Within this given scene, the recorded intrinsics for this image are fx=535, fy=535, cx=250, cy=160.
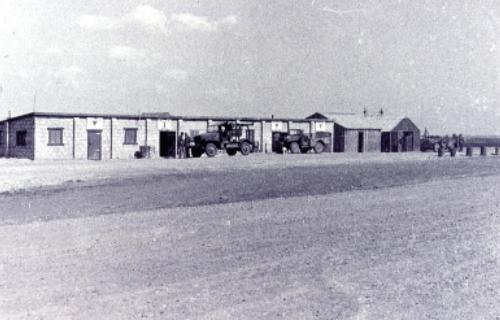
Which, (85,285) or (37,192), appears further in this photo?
(37,192)

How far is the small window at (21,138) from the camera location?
118ft

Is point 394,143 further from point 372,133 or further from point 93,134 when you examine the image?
point 93,134

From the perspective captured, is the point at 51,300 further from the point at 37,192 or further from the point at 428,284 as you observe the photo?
the point at 37,192

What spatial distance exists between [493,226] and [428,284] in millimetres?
4734

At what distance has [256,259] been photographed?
782cm

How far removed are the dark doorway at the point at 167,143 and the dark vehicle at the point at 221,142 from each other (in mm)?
1792

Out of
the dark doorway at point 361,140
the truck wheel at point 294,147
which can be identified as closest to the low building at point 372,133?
the dark doorway at point 361,140

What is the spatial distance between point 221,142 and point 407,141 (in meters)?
27.5

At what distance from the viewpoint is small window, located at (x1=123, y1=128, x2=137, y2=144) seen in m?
37.3

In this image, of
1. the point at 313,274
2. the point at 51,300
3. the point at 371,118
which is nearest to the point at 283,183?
the point at 313,274

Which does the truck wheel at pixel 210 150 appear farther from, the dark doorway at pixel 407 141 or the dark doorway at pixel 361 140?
the dark doorway at pixel 407 141

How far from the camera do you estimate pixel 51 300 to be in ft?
19.3

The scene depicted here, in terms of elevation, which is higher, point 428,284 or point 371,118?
point 371,118

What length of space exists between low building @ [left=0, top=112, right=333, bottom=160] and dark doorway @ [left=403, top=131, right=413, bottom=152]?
2238 centimetres
